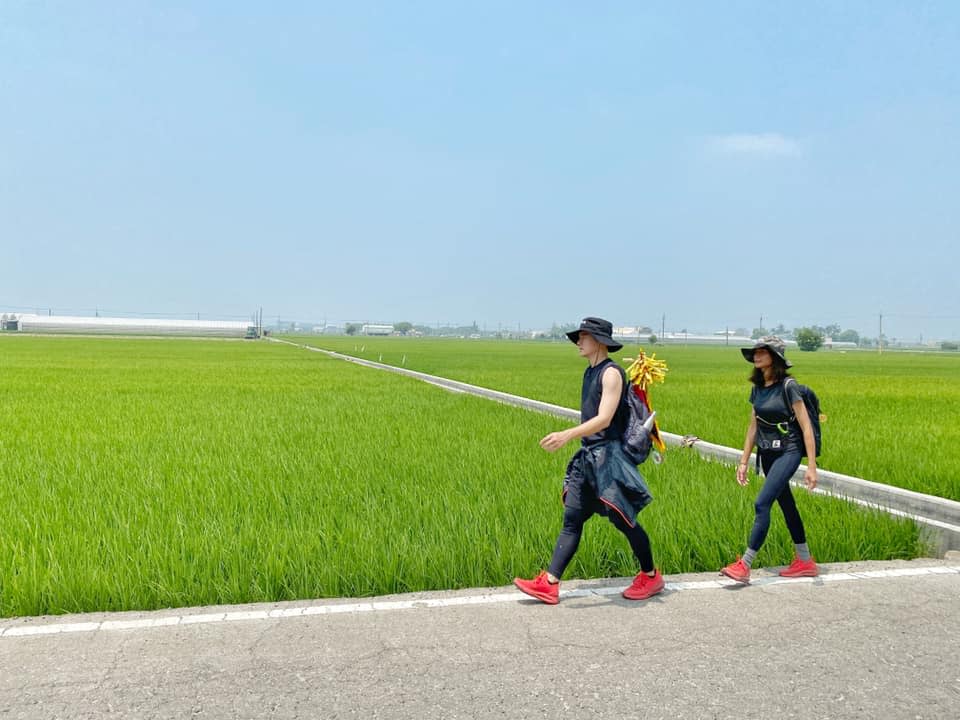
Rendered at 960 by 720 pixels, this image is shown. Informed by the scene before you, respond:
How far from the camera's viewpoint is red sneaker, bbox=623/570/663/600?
4.57 m

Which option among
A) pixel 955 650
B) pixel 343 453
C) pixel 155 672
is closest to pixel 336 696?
pixel 155 672

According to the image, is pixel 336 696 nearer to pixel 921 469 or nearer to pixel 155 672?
pixel 155 672

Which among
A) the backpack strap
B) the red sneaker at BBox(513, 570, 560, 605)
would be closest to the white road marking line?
the red sneaker at BBox(513, 570, 560, 605)

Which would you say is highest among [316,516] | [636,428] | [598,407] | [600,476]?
[598,407]

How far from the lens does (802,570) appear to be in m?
5.12

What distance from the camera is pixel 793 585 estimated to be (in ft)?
16.2

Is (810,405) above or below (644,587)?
above

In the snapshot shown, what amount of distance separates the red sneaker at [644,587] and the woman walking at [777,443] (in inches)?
23.7

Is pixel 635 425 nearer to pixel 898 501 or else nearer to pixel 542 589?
pixel 542 589

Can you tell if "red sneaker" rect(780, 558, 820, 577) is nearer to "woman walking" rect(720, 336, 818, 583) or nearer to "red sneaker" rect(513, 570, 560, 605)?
"woman walking" rect(720, 336, 818, 583)

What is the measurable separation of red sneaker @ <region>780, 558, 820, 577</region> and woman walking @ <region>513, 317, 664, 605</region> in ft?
3.59

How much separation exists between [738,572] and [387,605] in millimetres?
2254

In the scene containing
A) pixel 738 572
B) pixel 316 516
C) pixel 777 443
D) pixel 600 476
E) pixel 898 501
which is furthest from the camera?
pixel 898 501

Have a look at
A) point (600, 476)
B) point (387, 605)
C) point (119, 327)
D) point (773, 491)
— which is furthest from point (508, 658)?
point (119, 327)
